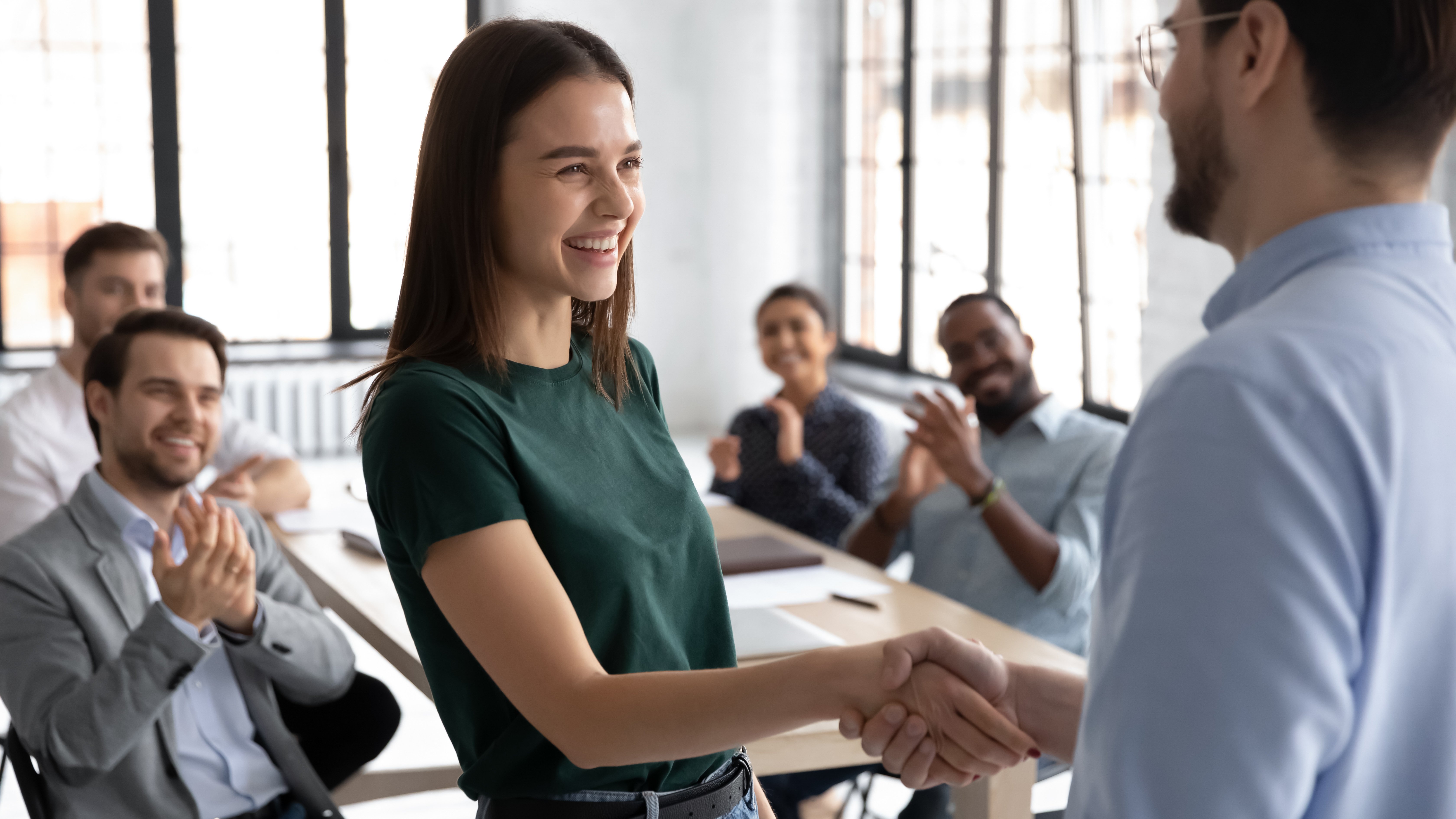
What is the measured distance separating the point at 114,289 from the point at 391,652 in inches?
66.6

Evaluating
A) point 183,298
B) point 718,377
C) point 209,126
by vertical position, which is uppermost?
point 209,126

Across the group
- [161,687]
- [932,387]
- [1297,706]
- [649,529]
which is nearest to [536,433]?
[649,529]

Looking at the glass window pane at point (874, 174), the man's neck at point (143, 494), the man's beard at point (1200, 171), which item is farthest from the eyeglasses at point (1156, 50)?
the glass window pane at point (874, 174)

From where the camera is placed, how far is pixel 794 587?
2428 millimetres

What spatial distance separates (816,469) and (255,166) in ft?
15.8

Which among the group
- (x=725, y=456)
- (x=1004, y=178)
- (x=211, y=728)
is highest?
(x=1004, y=178)

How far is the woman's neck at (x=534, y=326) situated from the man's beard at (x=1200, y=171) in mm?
584

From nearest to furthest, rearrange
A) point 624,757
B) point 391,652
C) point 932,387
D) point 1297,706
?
1. point 1297,706
2. point 624,757
3. point 391,652
4. point 932,387

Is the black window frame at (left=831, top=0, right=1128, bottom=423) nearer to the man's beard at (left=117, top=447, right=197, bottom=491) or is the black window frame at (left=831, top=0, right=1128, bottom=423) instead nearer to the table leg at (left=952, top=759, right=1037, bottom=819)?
the table leg at (left=952, top=759, right=1037, bottom=819)

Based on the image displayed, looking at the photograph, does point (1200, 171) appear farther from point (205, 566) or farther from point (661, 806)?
point (205, 566)

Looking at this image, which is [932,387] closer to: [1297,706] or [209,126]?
[209,126]

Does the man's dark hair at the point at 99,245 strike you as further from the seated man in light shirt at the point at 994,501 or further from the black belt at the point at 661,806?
the black belt at the point at 661,806

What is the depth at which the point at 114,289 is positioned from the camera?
338cm

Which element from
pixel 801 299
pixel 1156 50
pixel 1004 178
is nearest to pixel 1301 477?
pixel 1156 50
